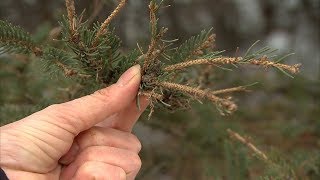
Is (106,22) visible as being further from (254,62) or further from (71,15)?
(254,62)

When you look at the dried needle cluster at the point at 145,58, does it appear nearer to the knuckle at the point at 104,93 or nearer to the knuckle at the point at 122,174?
the knuckle at the point at 104,93

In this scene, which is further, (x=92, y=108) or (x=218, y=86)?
(x=218, y=86)

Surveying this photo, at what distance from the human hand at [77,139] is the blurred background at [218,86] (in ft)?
0.35

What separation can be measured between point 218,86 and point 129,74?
923 millimetres

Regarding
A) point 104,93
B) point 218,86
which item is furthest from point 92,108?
point 218,86

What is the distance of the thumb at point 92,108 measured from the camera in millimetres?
742

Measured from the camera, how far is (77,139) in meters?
0.82

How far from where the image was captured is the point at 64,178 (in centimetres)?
84

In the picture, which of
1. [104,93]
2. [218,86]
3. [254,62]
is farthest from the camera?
[218,86]

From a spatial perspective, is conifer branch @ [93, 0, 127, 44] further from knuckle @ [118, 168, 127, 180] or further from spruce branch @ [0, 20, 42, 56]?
knuckle @ [118, 168, 127, 180]

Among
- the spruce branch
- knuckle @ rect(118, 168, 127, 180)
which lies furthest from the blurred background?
knuckle @ rect(118, 168, 127, 180)

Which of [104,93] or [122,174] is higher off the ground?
[104,93]

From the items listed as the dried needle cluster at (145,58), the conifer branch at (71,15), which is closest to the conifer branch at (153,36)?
the dried needle cluster at (145,58)

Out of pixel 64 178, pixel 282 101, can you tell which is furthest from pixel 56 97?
pixel 282 101
